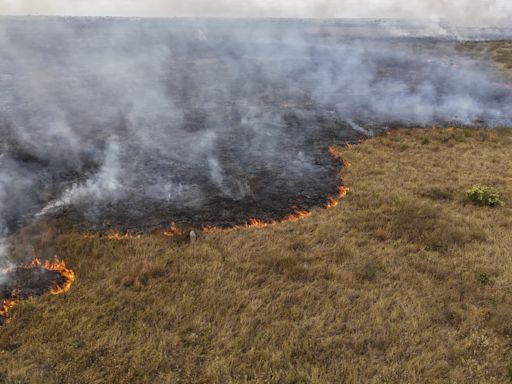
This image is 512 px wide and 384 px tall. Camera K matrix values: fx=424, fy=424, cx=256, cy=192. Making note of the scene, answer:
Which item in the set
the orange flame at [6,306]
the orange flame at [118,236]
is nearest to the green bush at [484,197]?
the orange flame at [118,236]

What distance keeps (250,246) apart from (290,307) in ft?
9.68

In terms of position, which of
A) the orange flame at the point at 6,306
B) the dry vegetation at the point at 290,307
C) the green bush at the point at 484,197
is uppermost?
the green bush at the point at 484,197

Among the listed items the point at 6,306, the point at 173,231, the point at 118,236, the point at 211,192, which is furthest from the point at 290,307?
the point at 211,192

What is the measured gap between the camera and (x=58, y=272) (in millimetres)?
10352

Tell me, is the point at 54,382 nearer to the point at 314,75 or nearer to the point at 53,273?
the point at 53,273

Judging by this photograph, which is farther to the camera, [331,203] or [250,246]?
[331,203]

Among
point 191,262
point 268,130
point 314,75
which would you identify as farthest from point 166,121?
point 314,75

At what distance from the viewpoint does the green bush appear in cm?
1533

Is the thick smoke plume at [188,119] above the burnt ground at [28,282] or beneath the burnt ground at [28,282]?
above

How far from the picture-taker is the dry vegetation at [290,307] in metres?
7.67

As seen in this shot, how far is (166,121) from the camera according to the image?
25.2 meters

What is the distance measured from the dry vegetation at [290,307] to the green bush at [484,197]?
32.9 inches

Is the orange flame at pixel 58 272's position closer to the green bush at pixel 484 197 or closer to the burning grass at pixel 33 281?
the burning grass at pixel 33 281

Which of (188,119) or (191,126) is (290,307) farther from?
(188,119)
